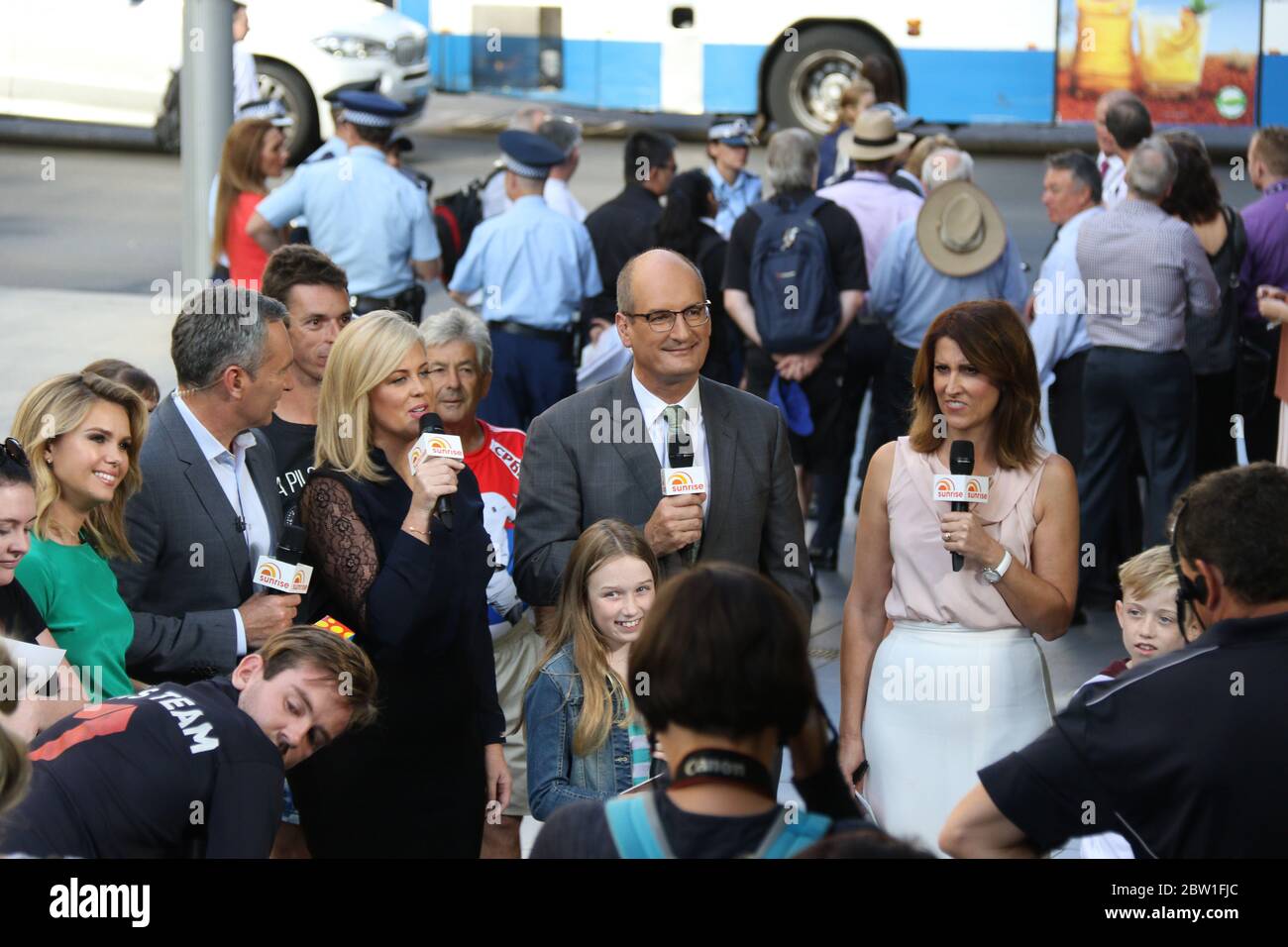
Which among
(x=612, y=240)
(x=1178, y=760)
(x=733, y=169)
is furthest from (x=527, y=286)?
(x=1178, y=760)

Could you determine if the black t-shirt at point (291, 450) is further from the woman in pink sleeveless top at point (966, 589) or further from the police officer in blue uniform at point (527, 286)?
the police officer in blue uniform at point (527, 286)

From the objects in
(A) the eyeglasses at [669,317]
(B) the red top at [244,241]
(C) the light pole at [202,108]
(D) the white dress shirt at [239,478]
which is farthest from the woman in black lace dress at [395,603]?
(B) the red top at [244,241]

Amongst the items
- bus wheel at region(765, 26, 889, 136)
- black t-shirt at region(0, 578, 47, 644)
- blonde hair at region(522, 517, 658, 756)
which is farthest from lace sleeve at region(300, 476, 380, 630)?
bus wheel at region(765, 26, 889, 136)

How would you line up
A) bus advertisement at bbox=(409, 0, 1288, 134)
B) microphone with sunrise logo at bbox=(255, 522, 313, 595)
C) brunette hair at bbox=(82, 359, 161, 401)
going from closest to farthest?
microphone with sunrise logo at bbox=(255, 522, 313, 595), brunette hair at bbox=(82, 359, 161, 401), bus advertisement at bbox=(409, 0, 1288, 134)

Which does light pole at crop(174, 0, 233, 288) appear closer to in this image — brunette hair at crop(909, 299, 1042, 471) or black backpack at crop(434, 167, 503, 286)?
black backpack at crop(434, 167, 503, 286)

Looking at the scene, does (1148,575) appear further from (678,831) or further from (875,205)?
(875,205)

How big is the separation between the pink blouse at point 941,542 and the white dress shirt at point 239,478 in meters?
1.72

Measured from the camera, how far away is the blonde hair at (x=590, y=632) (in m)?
4.34

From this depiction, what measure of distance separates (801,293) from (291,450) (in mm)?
3655

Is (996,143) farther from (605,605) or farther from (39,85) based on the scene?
(605,605)

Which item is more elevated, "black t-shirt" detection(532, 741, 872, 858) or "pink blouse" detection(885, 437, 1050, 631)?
"pink blouse" detection(885, 437, 1050, 631)

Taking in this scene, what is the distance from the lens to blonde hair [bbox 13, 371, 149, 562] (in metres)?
4.25

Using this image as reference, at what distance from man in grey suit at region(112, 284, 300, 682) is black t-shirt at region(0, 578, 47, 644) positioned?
345 millimetres

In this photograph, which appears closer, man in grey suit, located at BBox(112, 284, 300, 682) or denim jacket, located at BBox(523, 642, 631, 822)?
denim jacket, located at BBox(523, 642, 631, 822)
